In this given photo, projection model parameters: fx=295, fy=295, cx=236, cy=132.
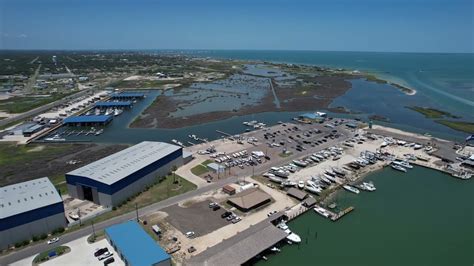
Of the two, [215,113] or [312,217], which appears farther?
[215,113]

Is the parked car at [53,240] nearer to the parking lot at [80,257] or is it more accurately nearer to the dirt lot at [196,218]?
the parking lot at [80,257]

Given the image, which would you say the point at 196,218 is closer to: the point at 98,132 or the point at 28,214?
the point at 28,214

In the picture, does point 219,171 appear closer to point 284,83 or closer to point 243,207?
point 243,207

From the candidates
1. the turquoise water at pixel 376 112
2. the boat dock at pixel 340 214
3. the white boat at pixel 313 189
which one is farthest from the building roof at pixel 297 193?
the turquoise water at pixel 376 112

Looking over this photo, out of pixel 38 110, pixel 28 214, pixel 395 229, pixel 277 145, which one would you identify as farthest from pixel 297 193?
pixel 38 110

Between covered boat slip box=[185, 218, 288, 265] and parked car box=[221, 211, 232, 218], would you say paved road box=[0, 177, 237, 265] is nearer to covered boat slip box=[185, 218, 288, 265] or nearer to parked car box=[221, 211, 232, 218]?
parked car box=[221, 211, 232, 218]

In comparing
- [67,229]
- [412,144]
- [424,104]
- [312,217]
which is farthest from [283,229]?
[424,104]
